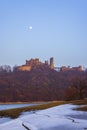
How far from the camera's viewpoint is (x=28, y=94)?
16050cm

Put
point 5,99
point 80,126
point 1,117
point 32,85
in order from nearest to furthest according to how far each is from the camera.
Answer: point 80,126
point 1,117
point 5,99
point 32,85

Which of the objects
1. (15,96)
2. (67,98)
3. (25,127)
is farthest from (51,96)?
(25,127)

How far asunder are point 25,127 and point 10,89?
13961cm

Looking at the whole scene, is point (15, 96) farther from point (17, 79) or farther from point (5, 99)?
point (17, 79)


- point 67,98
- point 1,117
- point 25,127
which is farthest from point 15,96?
point 25,127

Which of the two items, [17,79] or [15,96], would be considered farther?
[17,79]

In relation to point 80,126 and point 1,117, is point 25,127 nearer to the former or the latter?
point 80,126

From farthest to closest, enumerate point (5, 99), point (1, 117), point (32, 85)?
point (32, 85) → point (5, 99) → point (1, 117)

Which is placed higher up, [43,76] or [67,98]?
[43,76]

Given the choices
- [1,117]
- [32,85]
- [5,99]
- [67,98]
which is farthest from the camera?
[32,85]

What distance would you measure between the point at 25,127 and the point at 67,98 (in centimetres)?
4796

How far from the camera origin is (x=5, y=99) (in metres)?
151

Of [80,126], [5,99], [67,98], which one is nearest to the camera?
[80,126]

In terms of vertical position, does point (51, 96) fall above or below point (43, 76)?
below
